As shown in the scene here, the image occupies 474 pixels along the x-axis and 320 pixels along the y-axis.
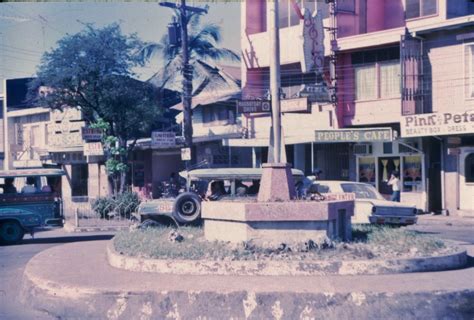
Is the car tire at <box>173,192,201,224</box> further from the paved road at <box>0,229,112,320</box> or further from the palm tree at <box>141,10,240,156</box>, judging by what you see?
the palm tree at <box>141,10,240,156</box>

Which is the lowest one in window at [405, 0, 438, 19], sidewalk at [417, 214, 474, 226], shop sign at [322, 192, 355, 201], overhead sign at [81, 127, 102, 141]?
sidewalk at [417, 214, 474, 226]

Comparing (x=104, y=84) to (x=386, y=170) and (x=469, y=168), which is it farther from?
(x=469, y=168)

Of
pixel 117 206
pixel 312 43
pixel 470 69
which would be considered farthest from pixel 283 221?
pixel 312 43

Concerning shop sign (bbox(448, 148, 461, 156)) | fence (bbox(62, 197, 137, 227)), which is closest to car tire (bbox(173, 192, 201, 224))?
fence (bbox(62, 197, 137, 227))

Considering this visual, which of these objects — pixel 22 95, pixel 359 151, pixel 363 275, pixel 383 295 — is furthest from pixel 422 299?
pixel 22 95

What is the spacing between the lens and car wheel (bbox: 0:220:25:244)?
1773cm

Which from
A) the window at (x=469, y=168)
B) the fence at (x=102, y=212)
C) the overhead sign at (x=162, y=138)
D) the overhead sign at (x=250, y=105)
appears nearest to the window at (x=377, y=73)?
the window at (x=469, y=168)

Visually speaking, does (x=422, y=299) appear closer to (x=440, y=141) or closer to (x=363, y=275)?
(x=363, y=275)

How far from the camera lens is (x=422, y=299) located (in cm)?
761

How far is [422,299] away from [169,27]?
22.0 metres

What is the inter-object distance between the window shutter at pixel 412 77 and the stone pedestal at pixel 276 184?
47.5 ft

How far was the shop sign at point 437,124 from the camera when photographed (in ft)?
72.2

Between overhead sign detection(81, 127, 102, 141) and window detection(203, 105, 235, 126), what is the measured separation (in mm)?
7598

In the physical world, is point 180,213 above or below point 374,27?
below
